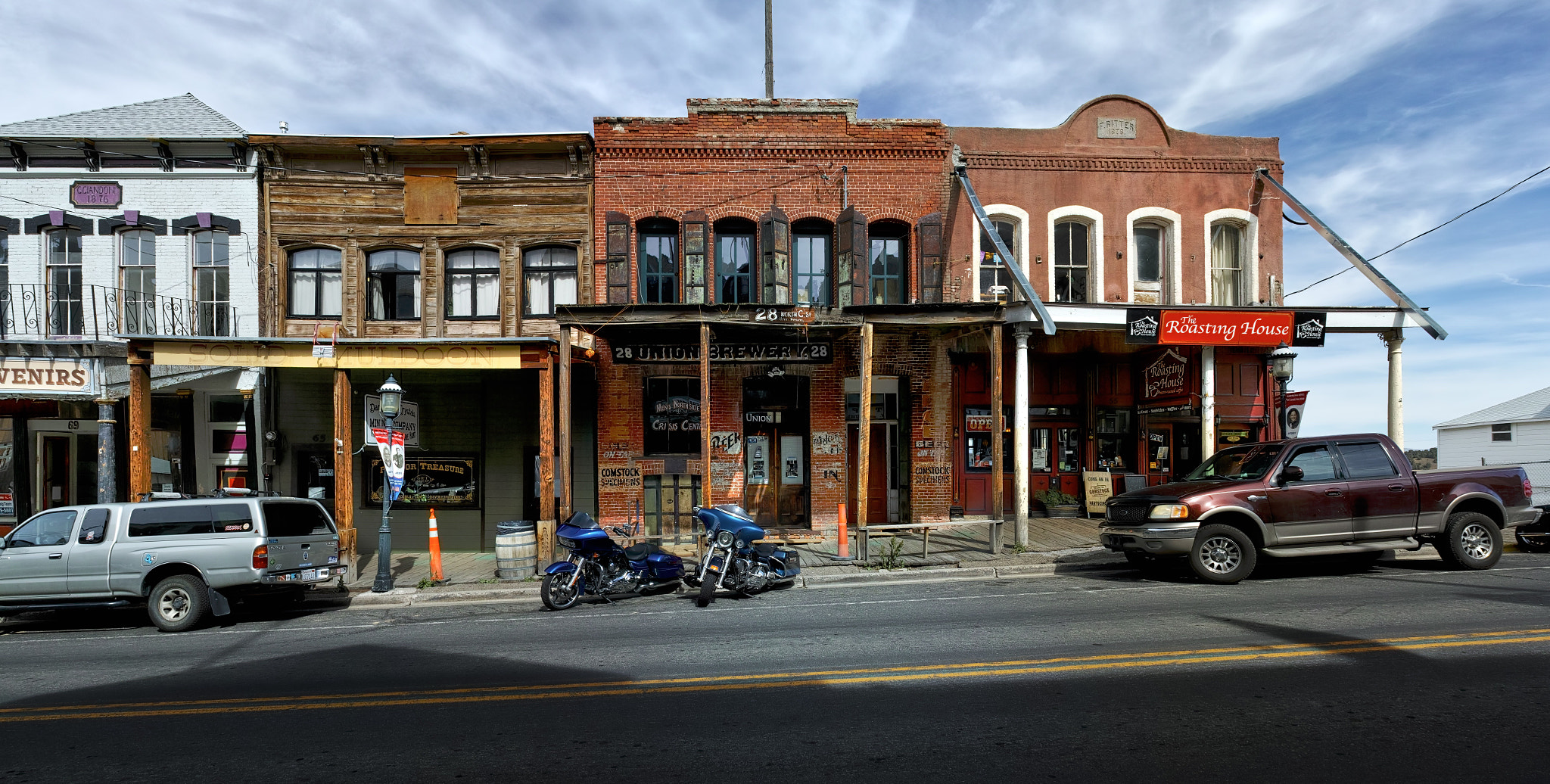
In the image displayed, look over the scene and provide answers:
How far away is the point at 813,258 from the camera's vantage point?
634 inches

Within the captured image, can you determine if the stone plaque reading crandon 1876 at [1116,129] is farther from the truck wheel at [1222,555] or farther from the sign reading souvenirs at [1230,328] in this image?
the truck wheel at [1222,555]

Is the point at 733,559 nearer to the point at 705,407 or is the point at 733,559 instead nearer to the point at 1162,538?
the point at 705,407

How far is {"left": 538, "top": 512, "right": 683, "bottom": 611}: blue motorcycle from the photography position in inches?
391

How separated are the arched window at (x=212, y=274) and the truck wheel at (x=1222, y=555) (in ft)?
56.8

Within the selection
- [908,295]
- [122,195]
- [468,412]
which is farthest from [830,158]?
[122,195]

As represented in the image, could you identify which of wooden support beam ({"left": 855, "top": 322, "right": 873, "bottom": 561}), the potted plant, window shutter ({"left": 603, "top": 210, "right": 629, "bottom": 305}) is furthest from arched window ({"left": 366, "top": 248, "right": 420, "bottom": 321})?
the potted plant

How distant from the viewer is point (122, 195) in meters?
15.6

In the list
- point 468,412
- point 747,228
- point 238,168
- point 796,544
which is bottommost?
point 796,544

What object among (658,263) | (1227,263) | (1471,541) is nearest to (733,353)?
(658,263)

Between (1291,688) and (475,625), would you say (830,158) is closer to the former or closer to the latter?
(475,625)

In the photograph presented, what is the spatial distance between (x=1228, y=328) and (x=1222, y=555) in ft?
19.5

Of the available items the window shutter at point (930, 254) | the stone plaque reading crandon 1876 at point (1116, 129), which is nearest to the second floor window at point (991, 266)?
the window shutter at point (930, 254)

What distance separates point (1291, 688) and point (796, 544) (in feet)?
31.3

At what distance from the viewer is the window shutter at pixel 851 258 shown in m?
15.4
